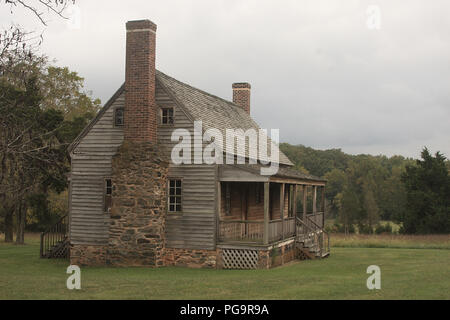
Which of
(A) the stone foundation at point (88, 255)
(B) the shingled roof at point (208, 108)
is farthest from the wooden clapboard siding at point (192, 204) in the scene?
(A) the stone foundation at point (88, 255)

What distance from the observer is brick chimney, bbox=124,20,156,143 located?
18.8m

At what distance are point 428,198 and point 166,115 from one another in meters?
25.5

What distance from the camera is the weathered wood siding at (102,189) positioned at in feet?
61.8

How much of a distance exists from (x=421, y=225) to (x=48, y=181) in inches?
1038

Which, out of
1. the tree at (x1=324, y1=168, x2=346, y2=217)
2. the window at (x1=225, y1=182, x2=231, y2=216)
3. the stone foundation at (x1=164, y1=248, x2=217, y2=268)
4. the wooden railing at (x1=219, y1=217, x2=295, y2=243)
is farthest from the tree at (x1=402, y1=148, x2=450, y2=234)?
the tree at (x1=324, y1=168, x2=346, y2=217)

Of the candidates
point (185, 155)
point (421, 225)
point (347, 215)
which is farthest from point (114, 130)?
point (347, 215)

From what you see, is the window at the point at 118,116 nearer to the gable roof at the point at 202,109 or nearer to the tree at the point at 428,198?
the gable roof at the point at 202,109

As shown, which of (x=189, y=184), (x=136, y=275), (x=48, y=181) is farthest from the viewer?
(x=48, y=181)

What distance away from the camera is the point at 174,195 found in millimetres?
19219

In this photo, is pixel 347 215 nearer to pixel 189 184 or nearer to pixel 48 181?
pixel 48 181

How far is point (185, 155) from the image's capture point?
756 inches

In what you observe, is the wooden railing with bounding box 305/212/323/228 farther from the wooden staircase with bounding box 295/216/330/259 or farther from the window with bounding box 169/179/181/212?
the window with bounding box 169/179/181/212

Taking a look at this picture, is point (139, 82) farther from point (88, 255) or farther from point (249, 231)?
point (249, 231)

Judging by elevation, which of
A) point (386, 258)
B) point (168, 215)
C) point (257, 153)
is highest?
point (257, 153)
